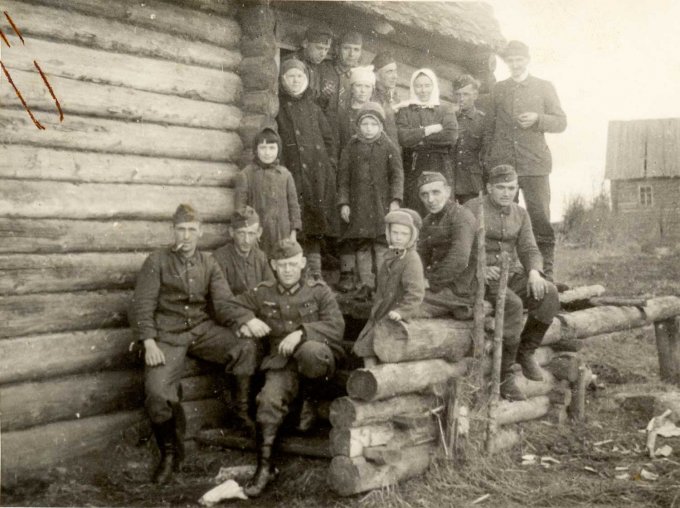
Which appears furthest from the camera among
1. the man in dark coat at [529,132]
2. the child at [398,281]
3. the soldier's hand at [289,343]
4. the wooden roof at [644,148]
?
the wooden roof at [644,148]

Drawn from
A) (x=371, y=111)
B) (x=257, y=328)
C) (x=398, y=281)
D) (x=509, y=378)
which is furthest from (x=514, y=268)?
(x=257, y=328)

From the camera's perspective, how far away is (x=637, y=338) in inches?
460

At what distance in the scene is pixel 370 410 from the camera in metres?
5.50

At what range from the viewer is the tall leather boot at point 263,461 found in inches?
217

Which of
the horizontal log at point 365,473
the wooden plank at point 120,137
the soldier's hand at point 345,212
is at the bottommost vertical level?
the horizontal log at point 365,473

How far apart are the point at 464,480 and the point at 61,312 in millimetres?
3169

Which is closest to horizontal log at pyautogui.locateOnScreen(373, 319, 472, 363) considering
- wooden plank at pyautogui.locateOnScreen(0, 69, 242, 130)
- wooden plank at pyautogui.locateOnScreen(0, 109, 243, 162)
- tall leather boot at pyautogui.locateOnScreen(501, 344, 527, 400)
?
tall leather boot at pyautogui.locateOnScreen(501, 344, 527, 400)

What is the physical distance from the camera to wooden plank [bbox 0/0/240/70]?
556 cm

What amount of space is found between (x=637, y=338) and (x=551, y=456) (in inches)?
235

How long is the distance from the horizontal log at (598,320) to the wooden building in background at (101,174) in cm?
352

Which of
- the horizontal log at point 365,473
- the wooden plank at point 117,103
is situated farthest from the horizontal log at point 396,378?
the wooden plank at point 117,103

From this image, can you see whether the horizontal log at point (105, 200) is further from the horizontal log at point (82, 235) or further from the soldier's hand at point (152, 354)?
the soldier's hand at point (152, 354)

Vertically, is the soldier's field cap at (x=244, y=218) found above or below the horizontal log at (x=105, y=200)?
below

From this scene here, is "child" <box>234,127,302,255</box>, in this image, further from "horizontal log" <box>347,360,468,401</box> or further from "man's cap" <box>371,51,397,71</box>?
"man's cap" <box>371,51,397,71</box>
